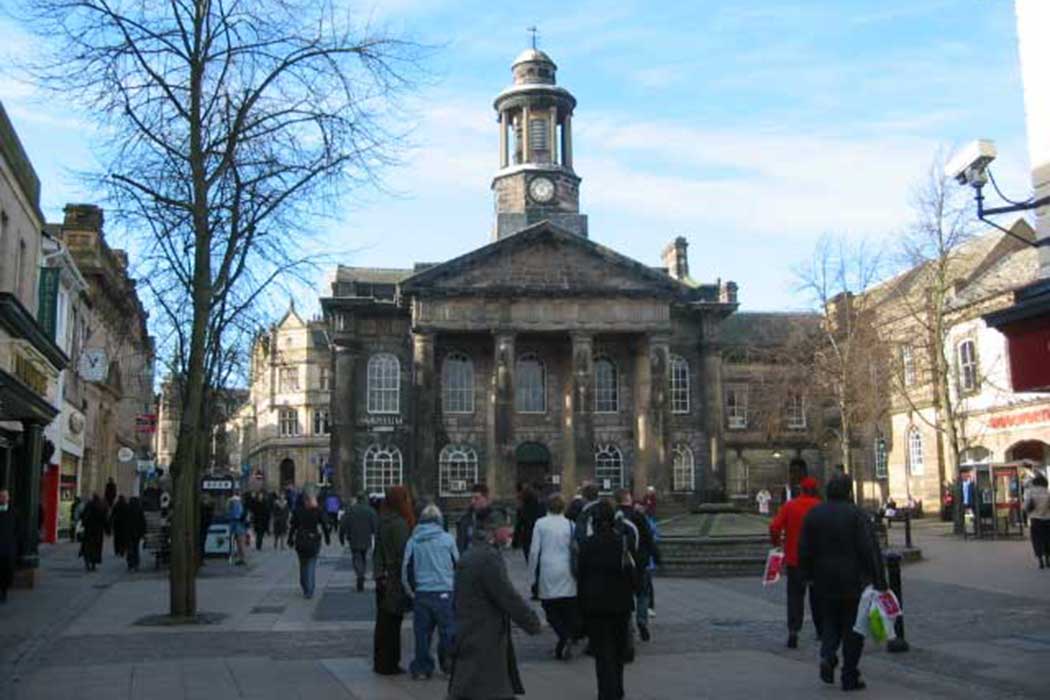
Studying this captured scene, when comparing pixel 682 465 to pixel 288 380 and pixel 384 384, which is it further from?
pixel 288 380

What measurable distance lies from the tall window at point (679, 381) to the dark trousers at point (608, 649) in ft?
148

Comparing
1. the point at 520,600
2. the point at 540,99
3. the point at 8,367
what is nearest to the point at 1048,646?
the point at 520,600

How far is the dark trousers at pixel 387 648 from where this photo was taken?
10852 millimetres

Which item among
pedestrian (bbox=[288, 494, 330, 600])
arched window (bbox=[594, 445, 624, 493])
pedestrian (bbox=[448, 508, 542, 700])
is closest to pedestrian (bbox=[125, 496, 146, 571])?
pedestrian (bbox=[288, 494, 330, 600])

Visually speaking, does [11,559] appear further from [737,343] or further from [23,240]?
[737,343]

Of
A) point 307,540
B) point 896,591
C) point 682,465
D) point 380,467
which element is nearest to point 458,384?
point 380,467

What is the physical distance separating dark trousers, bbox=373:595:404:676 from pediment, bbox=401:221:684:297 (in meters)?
37.9

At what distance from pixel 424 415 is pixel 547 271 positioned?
8.82 m

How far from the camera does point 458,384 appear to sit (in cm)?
5112

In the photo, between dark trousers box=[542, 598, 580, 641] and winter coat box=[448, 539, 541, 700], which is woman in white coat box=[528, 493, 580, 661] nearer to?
dark trousers box=[542, 598, 580, 641]

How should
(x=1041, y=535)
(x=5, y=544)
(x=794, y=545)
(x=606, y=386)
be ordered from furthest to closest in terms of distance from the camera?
(x=606, y=386), (x=1041, y=535), (x=5, y=544), (x=794, y=545)

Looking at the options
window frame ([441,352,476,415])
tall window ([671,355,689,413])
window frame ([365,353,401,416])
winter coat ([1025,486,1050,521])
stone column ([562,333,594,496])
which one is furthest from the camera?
tall window ([671,355,689,413])

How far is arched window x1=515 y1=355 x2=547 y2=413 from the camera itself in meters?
51.3

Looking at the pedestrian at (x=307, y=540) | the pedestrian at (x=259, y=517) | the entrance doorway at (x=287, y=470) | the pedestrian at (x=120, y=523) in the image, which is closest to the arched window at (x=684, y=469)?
the pedestrian at (x=259, y=517)
